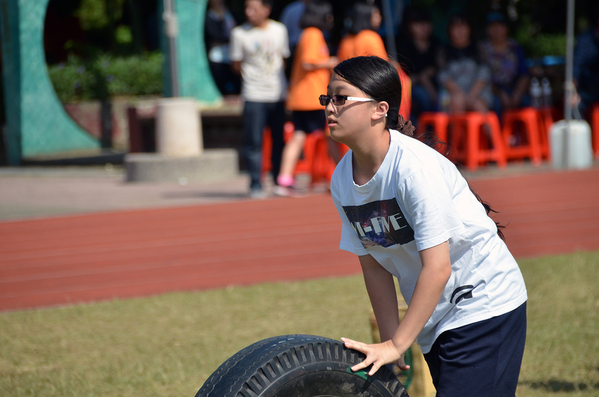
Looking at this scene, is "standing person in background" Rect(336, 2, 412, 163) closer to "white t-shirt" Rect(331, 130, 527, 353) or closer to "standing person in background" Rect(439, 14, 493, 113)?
"standing person in background" Rect(439, 14, 493, 113)

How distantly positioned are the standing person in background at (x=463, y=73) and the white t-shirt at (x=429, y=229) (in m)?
6.07

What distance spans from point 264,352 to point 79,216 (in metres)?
4.16

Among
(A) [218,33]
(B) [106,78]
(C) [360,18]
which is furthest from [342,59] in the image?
(B) [106,78]

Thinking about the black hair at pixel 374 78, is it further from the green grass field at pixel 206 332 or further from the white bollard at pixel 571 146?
the white bollard at pixel 571 146

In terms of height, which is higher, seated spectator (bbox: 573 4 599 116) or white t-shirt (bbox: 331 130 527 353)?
seated spectator (bbox: 573 4 599 116)

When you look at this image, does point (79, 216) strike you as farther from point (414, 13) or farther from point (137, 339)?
point (414, 13)

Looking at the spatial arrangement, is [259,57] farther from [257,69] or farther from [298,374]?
[298,374]

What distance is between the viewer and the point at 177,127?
843 cm

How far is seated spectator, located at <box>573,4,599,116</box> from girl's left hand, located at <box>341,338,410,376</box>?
25.1 feet

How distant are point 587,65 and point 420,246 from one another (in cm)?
796

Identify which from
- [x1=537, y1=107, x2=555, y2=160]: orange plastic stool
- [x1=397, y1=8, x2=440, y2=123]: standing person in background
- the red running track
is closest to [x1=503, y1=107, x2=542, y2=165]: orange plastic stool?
[x1=537, y1=107, x2=555, y2=160]: orange plastic stool

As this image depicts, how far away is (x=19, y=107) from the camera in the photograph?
445 inches

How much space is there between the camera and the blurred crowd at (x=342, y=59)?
6.45m

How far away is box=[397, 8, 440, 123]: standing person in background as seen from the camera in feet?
26.8
